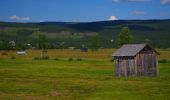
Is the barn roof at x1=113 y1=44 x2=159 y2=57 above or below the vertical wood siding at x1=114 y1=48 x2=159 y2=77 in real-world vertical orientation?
above

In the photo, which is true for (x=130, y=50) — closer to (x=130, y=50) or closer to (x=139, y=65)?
(x=130, y=50)

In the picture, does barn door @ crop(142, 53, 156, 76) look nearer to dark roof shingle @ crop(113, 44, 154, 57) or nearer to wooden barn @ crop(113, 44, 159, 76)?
wooden barn @ crop(113, 44, 159, 76)

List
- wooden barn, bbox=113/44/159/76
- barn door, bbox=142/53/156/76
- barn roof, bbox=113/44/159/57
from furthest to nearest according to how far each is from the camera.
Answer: barn door, bbox=142/53/156/76, barn roof, bbox=113/44/159/57, wooden barn, bbox=113/44/159/76

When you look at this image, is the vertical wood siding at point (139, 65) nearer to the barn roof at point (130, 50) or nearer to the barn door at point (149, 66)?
the barn door at point (149, 66)

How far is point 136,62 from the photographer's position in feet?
227

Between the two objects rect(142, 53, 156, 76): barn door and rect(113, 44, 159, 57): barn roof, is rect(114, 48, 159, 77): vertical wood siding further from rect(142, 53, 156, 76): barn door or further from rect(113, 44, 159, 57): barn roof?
rect(113, 44, 159, 57): barn roof

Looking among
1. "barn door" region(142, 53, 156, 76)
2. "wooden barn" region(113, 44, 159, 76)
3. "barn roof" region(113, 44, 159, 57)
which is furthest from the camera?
"barn door" region(142, 53, 156, 76)

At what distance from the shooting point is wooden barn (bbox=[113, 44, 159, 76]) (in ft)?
227

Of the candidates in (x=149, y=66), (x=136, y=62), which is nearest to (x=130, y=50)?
(x=136, y=62)

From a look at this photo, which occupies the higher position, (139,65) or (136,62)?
(136,62)

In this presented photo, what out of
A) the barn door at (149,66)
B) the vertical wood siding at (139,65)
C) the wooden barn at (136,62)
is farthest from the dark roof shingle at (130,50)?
the barn door at (149,66)

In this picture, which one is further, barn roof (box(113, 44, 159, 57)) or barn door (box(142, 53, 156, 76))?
barn door (box(142, 53, 156, 76))

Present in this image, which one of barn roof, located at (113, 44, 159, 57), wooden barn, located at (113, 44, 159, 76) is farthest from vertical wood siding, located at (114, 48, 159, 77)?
barn roof, located at (113, 44, 159, 57)

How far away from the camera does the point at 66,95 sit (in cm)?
4062
